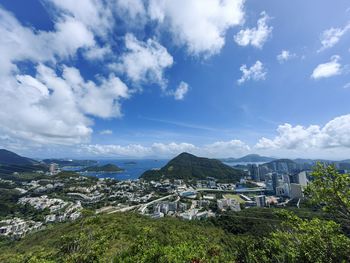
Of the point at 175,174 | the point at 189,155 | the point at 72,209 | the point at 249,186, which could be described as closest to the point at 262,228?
the point at 72,209

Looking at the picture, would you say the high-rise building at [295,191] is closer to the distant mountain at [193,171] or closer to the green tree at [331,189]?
the distant mountain at [193,171]

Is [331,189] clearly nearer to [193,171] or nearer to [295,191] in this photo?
[295,191]

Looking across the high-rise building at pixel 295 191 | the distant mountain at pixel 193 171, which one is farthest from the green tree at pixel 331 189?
the distant mountain at pixel 193 171

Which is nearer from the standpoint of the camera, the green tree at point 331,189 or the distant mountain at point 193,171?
the green tree at point 331,189

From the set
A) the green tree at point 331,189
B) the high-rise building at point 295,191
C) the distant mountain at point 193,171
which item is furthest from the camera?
the distant mountain at point 193,171

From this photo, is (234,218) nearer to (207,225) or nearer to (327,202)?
(207,225)

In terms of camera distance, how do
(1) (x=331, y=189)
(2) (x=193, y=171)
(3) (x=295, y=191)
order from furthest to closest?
(2) (x=193, y=171) → (3) (x=295, y=191) → (1) (x=331, y=189)

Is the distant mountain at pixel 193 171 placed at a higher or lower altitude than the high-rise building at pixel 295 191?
higher

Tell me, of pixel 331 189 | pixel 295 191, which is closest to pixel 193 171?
pixel 295 191
